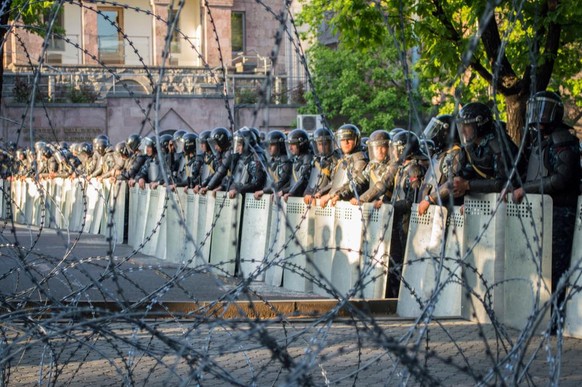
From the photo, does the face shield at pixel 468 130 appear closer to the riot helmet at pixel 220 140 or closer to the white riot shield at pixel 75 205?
the riot helmet at pixel 220 140

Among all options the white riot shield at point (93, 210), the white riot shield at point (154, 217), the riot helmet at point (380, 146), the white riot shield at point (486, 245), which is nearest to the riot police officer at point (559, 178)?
the white riot shield at point (486, 245)

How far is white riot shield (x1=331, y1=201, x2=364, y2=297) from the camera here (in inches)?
487

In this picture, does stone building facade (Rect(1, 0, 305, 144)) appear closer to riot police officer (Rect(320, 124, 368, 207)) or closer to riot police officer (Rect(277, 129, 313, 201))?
riot police officer (Rect(277, 129, 313, 201))

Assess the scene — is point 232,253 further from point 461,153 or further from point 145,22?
point 145,22

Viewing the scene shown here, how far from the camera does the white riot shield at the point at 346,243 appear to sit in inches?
487

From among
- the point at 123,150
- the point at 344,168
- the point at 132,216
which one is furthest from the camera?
the point at 123,150

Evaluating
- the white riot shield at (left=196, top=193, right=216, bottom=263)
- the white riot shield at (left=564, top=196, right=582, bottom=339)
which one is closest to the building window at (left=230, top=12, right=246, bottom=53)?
the white riot shield at (left=196, top=193, right=216, bottom=263)

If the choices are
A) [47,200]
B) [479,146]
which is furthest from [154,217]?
[479,146]

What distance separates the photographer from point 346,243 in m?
12.6

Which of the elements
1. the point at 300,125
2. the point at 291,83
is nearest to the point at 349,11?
the point at 300,125

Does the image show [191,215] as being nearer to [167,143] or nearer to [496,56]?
[167,143]

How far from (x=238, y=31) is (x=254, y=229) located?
134ft

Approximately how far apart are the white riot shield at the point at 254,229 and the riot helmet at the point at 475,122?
4.56 metres

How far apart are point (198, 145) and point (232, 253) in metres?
5.30
